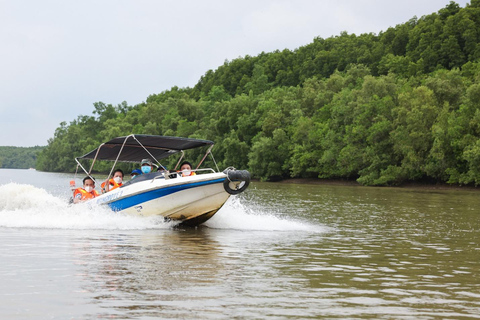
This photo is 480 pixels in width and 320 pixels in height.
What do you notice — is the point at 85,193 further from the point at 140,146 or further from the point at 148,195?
the point at 148,195

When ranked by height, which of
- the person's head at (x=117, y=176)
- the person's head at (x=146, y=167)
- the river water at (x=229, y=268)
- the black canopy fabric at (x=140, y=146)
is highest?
the black canopy fabric at (x=140, y=146)

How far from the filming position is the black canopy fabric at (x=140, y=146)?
1894 centimetres

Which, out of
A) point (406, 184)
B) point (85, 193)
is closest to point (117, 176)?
point (85, 193)

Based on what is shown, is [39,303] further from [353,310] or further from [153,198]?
[153,198]

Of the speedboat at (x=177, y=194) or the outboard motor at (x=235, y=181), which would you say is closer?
the outboard motor at (x=235, y=181)

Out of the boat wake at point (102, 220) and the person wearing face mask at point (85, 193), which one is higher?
the person wearing face mask at point (85, 193)

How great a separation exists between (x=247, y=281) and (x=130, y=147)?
430 inches

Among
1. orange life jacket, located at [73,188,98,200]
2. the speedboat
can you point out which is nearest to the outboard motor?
the speedboat

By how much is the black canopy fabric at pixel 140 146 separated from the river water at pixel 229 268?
199 centimetres

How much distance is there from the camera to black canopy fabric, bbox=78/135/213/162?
18938mm

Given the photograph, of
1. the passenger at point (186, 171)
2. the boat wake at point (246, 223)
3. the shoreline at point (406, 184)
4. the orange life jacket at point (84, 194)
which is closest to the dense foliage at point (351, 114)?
the shoreline at point (406, 184)

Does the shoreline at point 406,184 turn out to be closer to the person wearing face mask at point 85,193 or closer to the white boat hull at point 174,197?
the white boat hull at point 174,197

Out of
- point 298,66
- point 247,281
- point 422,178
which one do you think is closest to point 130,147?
point 247,281

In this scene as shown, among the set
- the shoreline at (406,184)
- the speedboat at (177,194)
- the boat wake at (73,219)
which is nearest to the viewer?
the speedboat at (177,194)
